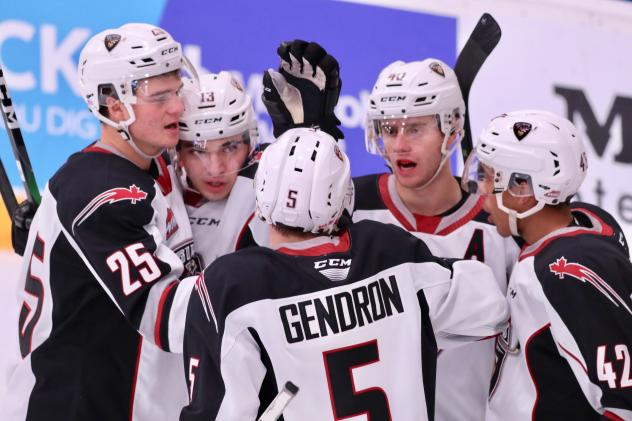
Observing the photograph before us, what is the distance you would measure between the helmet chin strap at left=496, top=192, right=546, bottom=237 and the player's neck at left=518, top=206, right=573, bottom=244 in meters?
0.03

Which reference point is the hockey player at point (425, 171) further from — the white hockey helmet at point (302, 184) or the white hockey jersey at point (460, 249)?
the white hockey helmet at point (302, 184)

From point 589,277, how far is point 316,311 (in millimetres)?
701

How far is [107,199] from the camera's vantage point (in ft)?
8.94

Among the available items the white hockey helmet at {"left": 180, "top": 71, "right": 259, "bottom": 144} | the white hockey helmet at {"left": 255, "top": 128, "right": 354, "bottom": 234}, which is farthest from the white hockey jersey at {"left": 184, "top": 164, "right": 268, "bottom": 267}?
the white hockey helmet at {"left": 255, "top": 128, "right": 354, "bottom": 234}

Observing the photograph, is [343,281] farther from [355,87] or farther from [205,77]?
[355,87]

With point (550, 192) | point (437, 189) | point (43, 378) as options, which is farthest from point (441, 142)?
point (43, 378)

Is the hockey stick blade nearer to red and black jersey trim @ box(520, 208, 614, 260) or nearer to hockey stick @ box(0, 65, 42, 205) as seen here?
Result: hockey stick @ box(0, 65, 42, 205)

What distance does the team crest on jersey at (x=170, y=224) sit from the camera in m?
2.94

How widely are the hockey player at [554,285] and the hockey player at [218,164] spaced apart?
0.70 metres

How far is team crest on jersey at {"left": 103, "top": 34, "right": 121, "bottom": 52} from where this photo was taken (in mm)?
2934

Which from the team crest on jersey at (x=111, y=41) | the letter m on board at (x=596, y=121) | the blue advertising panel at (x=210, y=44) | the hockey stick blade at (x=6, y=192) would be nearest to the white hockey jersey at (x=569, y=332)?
the team crest on jersey at (x=111, y=41)

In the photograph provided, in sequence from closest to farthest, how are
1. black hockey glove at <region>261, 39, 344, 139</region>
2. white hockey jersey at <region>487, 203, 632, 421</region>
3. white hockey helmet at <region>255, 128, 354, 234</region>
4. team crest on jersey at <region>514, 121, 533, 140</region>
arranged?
white hockey helmet at <region>255, 128, 354, 234</region> < white hockey jersey at <region>487, 203, 632, 421</region> < team crest on jersey at <region>514, 121, 533, 140</region> < black hockey glove at <region>261, 39, 344, 139</region>

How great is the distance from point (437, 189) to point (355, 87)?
1.42m

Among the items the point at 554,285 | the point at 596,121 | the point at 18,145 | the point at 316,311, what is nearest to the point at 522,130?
the point at 554,285
